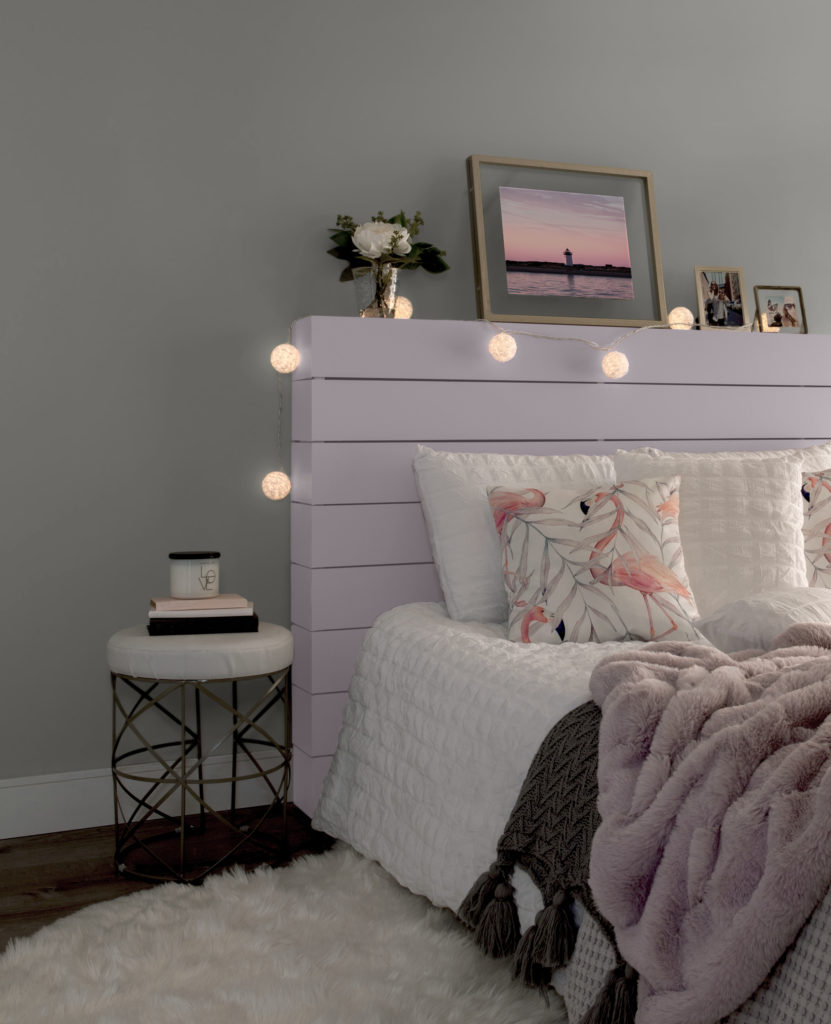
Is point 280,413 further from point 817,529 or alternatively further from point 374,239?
point 817,529

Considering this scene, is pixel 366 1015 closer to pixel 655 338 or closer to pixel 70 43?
pixel 655 338

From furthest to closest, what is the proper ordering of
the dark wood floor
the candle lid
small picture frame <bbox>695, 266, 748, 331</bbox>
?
small picture frame <bbox>695, 266, 748, 331</bbox> < the candle lid < the dark wood floor

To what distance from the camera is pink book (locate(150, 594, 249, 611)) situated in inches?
85.7

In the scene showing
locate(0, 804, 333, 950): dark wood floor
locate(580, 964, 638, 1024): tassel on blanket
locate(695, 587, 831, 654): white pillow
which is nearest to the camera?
locate(580, 964, 638, 1024): tassel on blanket

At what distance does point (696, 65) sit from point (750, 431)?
1.24m

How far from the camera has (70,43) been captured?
8.00ft

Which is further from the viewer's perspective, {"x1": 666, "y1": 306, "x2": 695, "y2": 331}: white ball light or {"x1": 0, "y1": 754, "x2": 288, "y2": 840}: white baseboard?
{"x1": 666, "y1": 306, "x2": 695, "y2": 331}: white ball light

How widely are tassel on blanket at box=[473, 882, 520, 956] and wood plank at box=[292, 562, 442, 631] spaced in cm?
108

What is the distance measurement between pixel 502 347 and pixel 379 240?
0.43m

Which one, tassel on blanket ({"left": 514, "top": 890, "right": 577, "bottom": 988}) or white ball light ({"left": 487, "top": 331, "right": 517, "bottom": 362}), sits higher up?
white ball light ({"left": 487, "top": 331, "right": 517, "bottom": 362})

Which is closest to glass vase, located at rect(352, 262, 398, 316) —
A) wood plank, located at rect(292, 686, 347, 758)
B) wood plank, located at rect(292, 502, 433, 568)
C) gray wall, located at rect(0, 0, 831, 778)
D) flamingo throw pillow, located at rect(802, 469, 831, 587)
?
gray wall, located at rect(0, 0, 831, 778)

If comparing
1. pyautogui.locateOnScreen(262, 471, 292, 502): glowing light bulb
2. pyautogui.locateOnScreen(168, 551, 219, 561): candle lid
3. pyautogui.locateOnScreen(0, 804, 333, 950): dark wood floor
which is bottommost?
pyautogui.locateOnScreen(0, 804, 333, 950): dark wood floor

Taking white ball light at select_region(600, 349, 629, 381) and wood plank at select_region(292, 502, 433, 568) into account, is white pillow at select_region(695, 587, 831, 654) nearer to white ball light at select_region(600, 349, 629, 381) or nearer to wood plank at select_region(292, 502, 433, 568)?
wood plank at select_region(292, 502, 433, 568)

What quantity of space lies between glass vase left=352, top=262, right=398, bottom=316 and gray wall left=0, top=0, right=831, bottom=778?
138 mm
